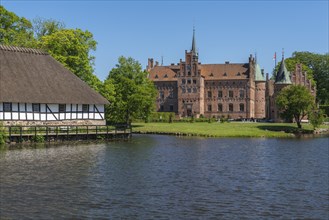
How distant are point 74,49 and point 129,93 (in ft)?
41.9

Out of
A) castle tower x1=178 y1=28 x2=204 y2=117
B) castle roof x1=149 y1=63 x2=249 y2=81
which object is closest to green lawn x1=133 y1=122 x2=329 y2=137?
castle tower x1=178 y1=28 x2=204 y2=117

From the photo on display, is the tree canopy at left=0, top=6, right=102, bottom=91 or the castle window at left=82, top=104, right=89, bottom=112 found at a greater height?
the tree canopy at left=0, top=6, right=102, bottom=91

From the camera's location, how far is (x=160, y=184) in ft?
81.6

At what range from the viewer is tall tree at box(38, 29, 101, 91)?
58.9 m

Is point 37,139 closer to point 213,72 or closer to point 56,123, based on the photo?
point 56,123

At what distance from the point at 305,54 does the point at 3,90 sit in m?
86.7

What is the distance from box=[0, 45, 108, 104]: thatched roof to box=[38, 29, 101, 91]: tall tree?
474cm

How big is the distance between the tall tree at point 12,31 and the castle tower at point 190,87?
44.1 meters

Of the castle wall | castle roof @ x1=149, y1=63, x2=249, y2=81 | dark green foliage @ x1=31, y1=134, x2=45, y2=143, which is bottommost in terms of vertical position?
dark green foliage @ x1=31, y1=134, x2=45, y2=143

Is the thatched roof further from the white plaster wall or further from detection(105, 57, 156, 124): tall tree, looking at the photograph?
detection(105, 57, 156, 124): tall tree

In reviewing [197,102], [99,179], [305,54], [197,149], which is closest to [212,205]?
[99,179]

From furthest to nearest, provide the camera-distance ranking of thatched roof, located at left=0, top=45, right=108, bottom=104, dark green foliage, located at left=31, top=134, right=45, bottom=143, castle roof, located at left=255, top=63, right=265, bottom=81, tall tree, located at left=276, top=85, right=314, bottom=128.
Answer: castle roof, located at left=255, top=63, right=265, bottom=81 < tall tree, located at left=276, top=85, right=314, bottom=128 < thatched roof, located at left=0, top=45, right=108, bottom=104 < dark green foliage, located at left=31, top=134, right=45, bottom=143

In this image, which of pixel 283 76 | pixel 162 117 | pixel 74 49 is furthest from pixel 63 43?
pixel 283 76

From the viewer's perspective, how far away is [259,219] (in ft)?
60.1
